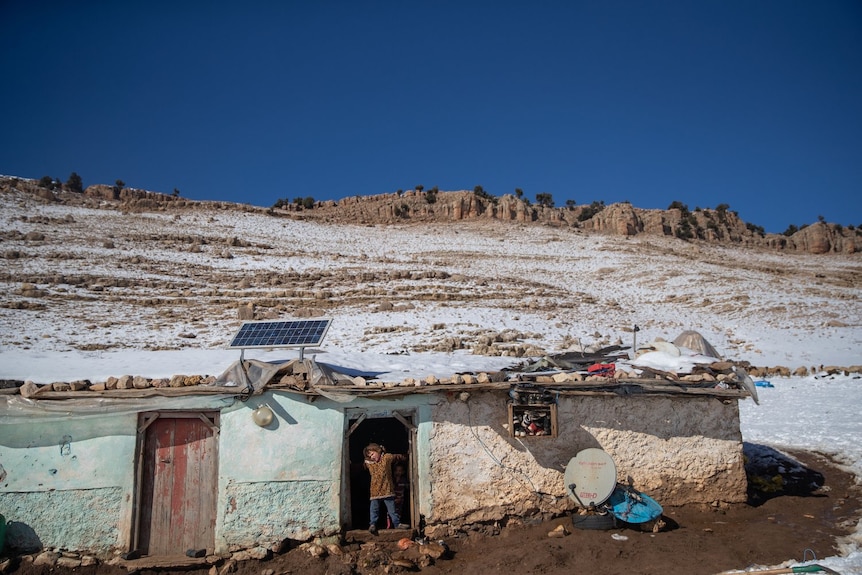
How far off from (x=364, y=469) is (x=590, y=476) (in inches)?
141

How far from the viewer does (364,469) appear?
943 cm

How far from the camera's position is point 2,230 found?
1661 inches

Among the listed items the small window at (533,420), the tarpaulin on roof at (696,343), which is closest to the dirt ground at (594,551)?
the small window at (533,420)

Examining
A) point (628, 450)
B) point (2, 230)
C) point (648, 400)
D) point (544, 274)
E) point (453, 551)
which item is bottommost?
point (453, 551)

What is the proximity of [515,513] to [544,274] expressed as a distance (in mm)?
37221

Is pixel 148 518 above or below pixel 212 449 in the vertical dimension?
below

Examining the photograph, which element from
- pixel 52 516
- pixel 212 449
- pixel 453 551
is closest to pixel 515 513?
pixel 453 551

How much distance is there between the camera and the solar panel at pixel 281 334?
9094 mm

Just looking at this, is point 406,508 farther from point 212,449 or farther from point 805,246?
point 805,246

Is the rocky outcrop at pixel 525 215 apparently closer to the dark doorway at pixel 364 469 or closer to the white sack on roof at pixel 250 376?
the dark doorway at pixel 364 469

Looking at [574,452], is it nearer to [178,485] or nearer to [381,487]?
[381,487]

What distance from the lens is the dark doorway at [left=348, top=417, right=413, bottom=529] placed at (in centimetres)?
894

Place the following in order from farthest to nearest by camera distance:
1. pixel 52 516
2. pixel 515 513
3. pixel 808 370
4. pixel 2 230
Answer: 1. pixel 2 230
2. pixel 808 370
3. pixel 515 513
4. pixel 52 516

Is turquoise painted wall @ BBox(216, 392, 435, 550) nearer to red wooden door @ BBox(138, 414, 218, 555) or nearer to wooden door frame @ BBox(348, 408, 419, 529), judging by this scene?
wooden door frame @ BBox(348, 408, 419, 529)
